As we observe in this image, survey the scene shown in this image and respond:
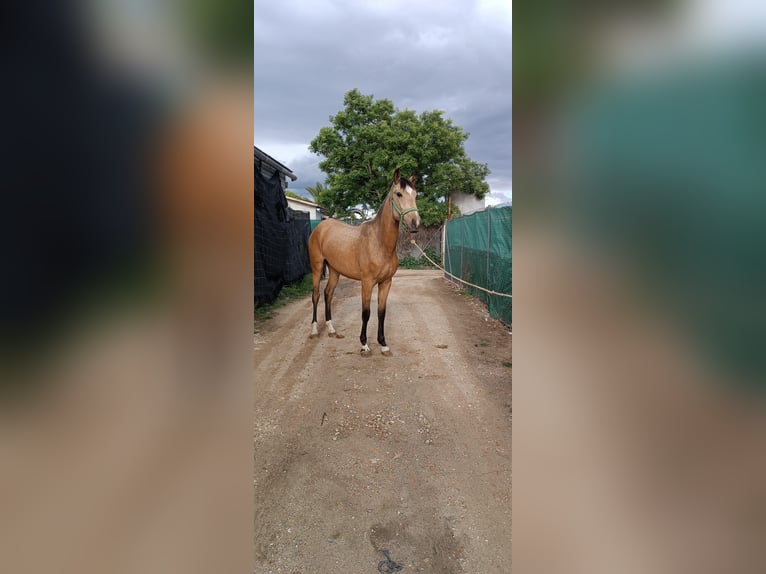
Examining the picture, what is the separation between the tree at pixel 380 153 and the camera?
17.1m

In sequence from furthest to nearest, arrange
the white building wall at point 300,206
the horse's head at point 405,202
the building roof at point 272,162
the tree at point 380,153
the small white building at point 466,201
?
the small white building at point 466,201 → the white building wall at point 300,206 → the tree at point 380,153 → the building roof at point 272,162 → the horse's head at point 405,202

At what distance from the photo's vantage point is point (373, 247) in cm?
440

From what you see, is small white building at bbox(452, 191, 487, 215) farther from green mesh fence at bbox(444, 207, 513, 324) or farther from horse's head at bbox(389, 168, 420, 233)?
horse's head at bbox(389, 168, 420, 233)

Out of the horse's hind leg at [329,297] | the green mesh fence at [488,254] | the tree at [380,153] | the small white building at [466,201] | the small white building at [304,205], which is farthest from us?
the small white building at [466,201]

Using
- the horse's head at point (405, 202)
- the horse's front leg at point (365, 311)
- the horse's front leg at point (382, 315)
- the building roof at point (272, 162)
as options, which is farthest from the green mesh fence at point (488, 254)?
the building roof at point (272, 162)

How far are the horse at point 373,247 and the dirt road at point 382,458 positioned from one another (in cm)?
62

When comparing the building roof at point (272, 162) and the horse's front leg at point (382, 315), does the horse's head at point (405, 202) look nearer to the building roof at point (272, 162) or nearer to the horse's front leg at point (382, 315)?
the horse's front leg at point (382, 315)

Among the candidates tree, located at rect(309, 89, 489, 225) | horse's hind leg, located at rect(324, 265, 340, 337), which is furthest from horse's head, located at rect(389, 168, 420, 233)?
tree, located at rect(309, 89, 489, 225)

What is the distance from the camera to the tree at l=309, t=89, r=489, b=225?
1706cm

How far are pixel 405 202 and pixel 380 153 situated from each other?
13.7 meters
